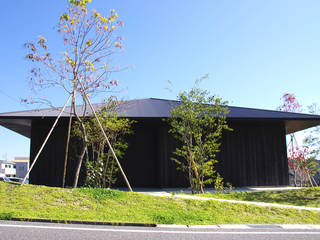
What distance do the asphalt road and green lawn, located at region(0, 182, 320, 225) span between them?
0.48 metres

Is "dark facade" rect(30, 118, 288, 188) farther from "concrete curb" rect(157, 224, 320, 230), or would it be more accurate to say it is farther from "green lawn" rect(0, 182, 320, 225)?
"concrete curb" rect(157, 224, 320, 230)

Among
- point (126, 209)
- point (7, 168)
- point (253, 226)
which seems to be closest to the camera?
point (253, 226)

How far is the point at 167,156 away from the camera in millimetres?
10570

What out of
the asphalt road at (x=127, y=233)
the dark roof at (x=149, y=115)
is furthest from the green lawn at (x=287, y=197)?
the dark roof at (x=149, y=115)

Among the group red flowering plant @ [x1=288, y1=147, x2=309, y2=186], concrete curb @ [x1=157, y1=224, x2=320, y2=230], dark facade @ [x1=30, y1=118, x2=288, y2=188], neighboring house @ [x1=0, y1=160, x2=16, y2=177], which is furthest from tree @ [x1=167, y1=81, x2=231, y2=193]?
neighboring house @ [x1=0, y1=160, x2=16, y2=177]

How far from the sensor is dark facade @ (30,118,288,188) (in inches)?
416

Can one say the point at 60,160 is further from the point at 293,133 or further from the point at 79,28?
the point at 293,133

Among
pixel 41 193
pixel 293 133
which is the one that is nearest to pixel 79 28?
pixel 41 193

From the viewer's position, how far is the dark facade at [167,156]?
416 inches

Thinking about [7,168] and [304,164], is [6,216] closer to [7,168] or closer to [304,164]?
[304,164]

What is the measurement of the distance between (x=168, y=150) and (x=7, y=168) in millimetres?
49535

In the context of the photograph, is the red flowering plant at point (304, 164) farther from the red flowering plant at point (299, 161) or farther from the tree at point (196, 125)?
the tree at point (196, 125)

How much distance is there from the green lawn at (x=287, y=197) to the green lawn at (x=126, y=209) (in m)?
1.27

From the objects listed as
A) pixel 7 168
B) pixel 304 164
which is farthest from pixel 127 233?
pixel 7 168
